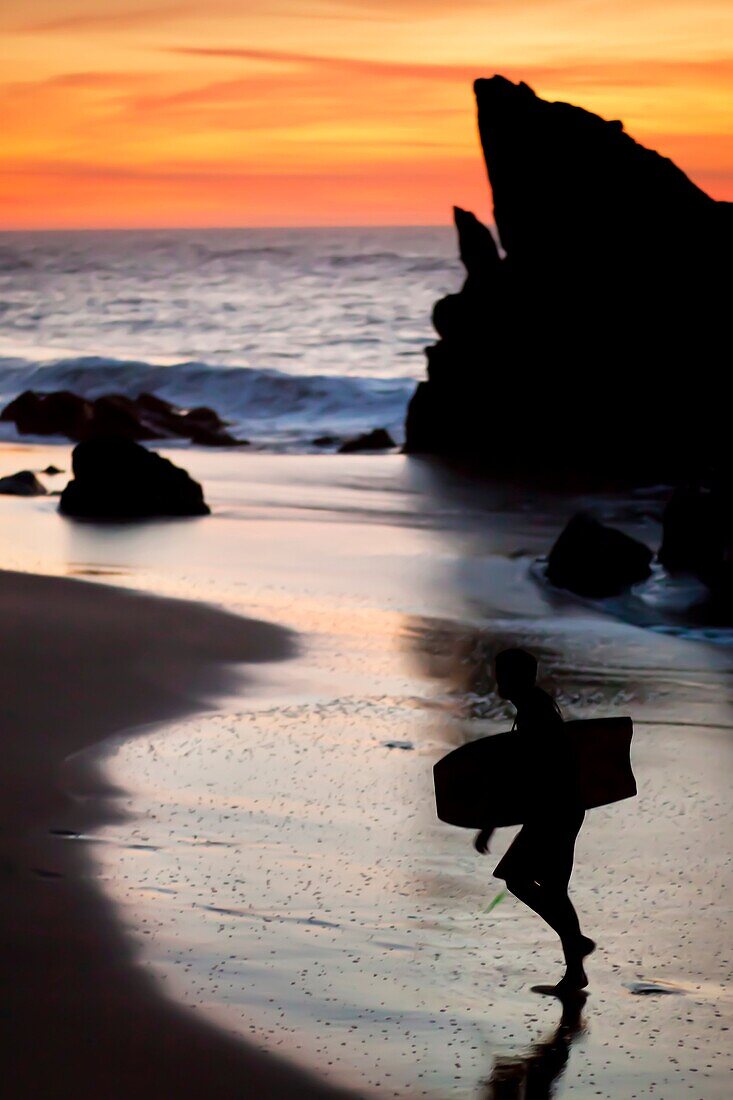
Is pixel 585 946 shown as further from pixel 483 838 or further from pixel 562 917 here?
pixel 483 838

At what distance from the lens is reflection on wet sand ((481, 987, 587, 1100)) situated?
15.2 ft

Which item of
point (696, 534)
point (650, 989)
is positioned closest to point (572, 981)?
point (650, 989)

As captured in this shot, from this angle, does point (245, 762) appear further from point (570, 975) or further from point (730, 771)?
point (570, 975)

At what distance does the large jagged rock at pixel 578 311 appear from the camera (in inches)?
1197

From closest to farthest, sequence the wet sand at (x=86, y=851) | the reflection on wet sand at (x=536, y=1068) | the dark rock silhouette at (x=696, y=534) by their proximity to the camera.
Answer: the reflection on wet sand at (x=536, y=1068) < the wet sand at (x=86, y=851) < the dark rock silhouette at (x=696, y=534)

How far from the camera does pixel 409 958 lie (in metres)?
5.69

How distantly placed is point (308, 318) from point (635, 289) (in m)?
44.9

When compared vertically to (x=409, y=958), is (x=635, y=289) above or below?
above

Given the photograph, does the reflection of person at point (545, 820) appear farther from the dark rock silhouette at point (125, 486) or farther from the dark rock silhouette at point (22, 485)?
the dark rock silhouette at point (22, 485)

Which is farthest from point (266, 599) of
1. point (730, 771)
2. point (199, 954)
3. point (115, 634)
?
point (199, 954)

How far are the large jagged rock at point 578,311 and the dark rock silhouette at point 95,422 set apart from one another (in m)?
5.75

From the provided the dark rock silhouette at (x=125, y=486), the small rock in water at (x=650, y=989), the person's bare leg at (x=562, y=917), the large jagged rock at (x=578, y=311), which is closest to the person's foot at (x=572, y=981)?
the person's bare leg at (x=562, y=917)

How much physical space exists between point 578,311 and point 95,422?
10.9 metres

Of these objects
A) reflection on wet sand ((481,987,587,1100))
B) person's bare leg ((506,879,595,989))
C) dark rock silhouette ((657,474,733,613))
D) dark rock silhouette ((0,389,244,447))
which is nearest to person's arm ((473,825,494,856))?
person's bare leg ((506,879,595,989))
